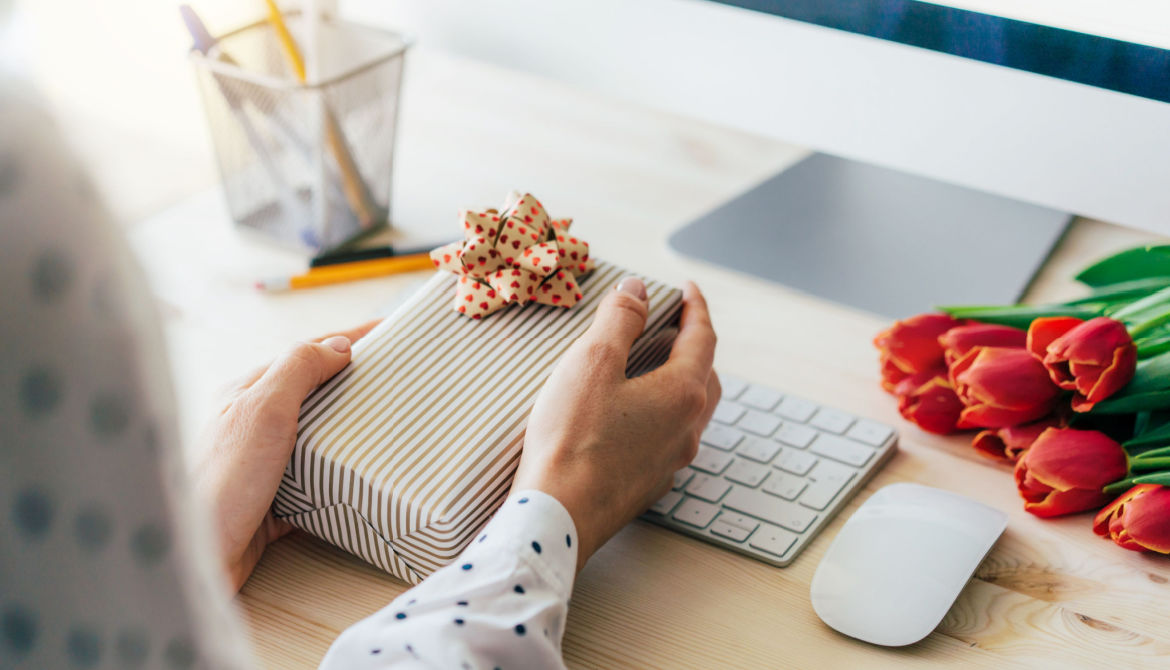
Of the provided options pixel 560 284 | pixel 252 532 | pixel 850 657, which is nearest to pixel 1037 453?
pixel 850 657

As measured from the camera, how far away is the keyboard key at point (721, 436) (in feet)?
1.87

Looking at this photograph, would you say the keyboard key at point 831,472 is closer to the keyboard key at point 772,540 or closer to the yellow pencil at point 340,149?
the keyboard key at point 772,540

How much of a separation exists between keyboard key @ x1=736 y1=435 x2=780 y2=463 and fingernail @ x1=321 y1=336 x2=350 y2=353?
8.7 inches

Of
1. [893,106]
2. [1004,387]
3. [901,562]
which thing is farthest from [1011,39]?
[901,562]

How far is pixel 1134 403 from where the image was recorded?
1.71ft

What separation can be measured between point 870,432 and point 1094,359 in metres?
0.12

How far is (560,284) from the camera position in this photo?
21.4 inches

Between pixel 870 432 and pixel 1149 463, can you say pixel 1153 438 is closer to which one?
pixel 1149 463

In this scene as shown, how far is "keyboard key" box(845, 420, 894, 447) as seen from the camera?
57 centimetres

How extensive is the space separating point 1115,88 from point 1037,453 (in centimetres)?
20

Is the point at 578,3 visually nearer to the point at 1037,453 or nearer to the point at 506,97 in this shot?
the point at 506,97

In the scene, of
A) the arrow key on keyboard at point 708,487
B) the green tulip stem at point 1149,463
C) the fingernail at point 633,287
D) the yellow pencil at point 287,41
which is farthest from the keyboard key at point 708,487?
the yellow pencil at point 287,41

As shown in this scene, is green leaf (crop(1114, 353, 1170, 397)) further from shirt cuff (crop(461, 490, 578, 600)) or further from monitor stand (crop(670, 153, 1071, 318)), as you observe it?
shirt cuff (crop(461, 490, 578, 600))

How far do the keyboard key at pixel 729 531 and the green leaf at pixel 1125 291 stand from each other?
0.88 feet
